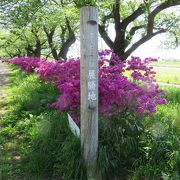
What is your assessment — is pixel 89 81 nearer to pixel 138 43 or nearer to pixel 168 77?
pixel 138 43

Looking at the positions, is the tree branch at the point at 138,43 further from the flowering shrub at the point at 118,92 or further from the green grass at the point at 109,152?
the green grass at the point at 109,152

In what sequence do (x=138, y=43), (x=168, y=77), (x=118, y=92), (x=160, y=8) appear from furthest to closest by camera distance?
1. (x=168, y=77)
2. (x=138, y=43)
3. (x=160, y=8)
4. (x=118, y=92)

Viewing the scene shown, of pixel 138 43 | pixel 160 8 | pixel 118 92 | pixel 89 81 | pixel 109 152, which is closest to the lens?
pixel 89 81

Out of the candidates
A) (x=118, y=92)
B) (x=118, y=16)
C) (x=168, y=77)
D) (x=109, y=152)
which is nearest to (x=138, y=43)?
(x=118, y=16)

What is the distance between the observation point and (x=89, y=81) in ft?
12.3

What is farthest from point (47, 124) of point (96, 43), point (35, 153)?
point (96, 43)

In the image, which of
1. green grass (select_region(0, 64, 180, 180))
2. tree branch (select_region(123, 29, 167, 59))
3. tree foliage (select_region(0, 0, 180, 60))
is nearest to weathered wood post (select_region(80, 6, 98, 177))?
green grass (select_region(0, 64, 180, 180))

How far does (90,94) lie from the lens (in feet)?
12.3

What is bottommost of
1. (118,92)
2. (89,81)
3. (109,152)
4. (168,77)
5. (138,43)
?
(168,77)

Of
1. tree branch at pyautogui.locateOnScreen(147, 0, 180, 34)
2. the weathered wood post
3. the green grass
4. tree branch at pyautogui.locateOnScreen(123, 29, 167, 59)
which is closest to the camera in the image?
the weathered wood post

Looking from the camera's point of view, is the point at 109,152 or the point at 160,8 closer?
the point at 109,152

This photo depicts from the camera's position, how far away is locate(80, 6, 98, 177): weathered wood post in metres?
3.71

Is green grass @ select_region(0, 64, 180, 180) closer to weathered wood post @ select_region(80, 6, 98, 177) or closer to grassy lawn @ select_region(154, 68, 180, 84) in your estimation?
weathered wood post @ select_region(80, 6, 98, 177)

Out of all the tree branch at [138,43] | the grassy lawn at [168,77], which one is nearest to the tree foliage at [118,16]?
the tree branch at [138,43]
